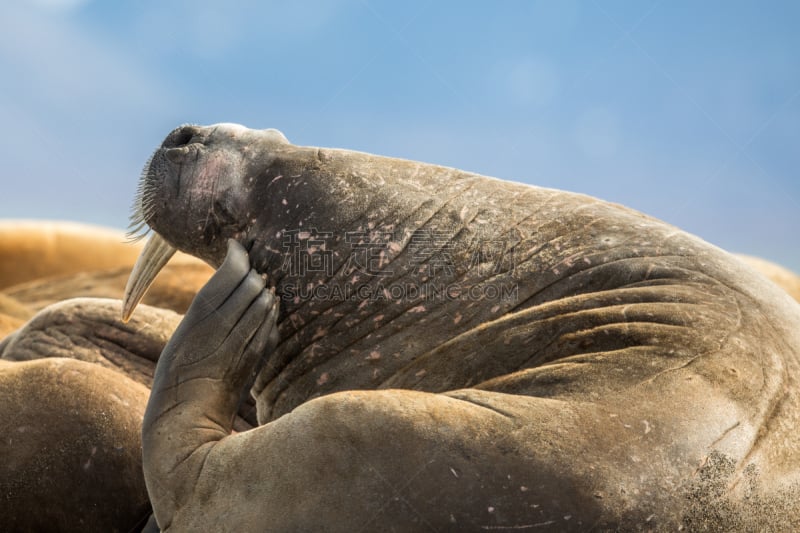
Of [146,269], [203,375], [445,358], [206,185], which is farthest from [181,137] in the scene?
[445,358]

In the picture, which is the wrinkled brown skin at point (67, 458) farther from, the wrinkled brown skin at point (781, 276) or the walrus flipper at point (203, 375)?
the wrinkled brown skin at point (781, 276)

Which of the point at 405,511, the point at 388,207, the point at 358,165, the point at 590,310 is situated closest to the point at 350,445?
the point at 405,511

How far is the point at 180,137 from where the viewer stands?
4730 mm

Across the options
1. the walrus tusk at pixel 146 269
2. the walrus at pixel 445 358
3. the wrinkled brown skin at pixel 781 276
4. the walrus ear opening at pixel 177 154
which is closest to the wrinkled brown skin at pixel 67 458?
the walrus tusk at pixel 146 269

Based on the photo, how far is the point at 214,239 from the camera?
4.60 meters

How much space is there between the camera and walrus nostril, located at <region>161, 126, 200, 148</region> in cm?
471

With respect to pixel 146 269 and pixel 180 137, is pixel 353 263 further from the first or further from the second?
pixel 146 269

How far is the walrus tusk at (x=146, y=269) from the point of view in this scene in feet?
16.4

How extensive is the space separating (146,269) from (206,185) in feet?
2.48

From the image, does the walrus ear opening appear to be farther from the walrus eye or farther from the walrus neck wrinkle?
the walrus neck wrinkle

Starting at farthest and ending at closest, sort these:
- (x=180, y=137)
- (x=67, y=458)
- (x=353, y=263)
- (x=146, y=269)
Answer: (x=146, y=269)
(x=180, y=137)
(x=67, y=458)
(x=353, y=263)

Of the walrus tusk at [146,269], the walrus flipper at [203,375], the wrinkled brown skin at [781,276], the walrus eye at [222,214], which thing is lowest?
the wrinkled brown skin at [781,276]

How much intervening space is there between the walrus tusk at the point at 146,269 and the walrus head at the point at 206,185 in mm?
224

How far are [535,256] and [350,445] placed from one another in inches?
51.7
